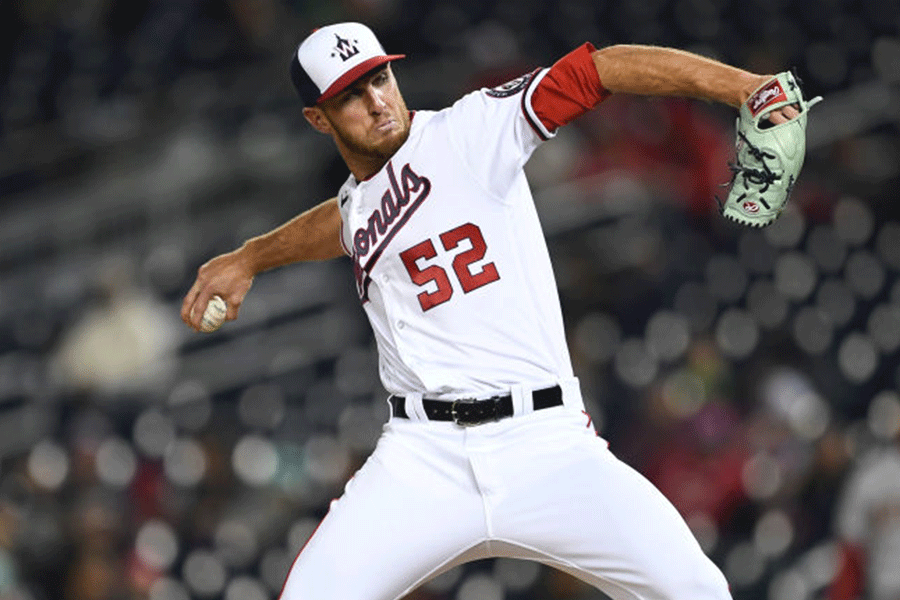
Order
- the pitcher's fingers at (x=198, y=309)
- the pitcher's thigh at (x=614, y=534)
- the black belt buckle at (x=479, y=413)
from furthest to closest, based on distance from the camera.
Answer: the pitcher's fingers at (x=198, y=309), the black belt buckle at (x=479, y=413), the pitcher's thigh at (x=614, y=534)

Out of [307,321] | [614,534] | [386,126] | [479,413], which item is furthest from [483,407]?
[307,321]

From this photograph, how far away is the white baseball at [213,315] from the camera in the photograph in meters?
3.00

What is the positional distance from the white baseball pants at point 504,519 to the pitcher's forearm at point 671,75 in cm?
62

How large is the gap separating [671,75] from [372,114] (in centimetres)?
60

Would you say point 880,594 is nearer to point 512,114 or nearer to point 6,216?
point 512,114

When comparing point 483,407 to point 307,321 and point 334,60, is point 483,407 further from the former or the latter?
point 307,321

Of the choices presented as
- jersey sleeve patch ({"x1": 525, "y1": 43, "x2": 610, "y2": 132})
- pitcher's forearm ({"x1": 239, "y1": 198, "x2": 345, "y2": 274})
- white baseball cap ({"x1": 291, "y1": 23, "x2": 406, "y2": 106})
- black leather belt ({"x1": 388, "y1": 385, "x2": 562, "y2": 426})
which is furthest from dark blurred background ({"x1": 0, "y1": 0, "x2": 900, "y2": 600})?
jersey sleeve patch ({"x1": 525, "y1": 43, "x2": 610, "y2": 132})

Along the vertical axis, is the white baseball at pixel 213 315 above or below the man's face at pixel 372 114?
below

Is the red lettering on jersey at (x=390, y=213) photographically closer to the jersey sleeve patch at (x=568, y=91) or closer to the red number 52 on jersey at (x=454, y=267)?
the red number 52 on jersey at (x=454, y=267)

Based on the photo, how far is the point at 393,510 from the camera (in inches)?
103

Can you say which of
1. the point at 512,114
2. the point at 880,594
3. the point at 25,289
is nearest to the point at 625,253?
the point at 880,594

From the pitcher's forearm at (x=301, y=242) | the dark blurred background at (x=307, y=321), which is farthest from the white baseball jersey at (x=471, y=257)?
the dark blurred background at (x=307, y=321)

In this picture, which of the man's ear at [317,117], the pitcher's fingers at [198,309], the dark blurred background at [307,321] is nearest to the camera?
Answer: the man's ear at [317,117]

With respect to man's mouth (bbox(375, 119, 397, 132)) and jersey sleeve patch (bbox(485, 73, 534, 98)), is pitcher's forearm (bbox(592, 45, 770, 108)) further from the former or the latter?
man's mouth (bbox(375, 119, 397, 132))
